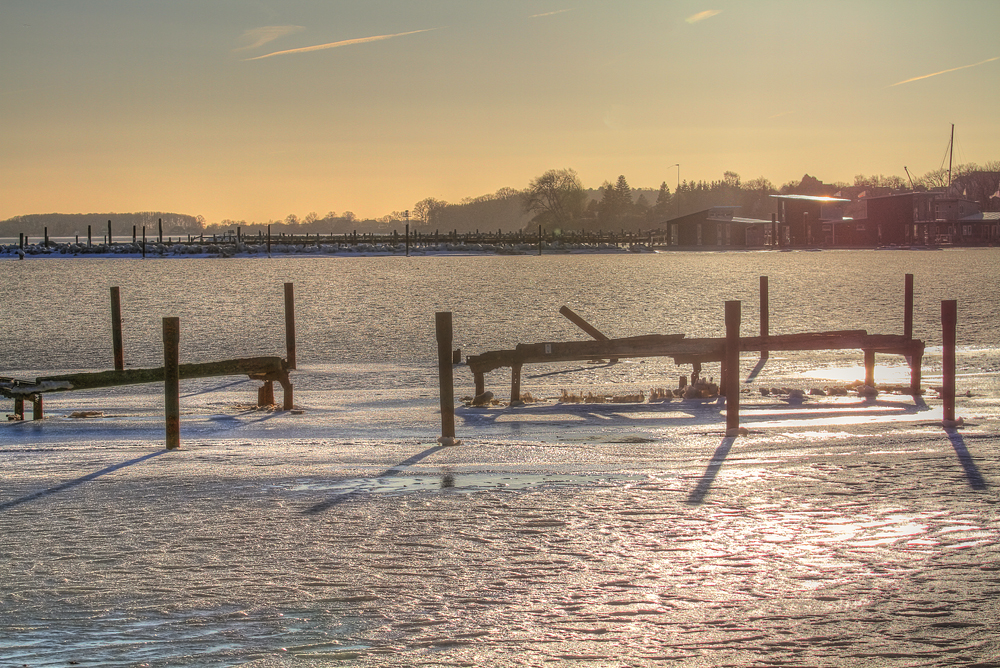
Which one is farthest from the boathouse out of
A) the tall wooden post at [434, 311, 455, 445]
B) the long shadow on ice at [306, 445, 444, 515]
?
the long shadow on ice at [306, 445, 444, 515]

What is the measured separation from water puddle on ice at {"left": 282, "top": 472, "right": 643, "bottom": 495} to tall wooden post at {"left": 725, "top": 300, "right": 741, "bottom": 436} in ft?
8.22

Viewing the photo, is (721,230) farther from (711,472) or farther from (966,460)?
(711,472)

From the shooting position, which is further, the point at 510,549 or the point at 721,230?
the point at 721,230

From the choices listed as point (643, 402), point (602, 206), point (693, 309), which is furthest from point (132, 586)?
point (602, 206)

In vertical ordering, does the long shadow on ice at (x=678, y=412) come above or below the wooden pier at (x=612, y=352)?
below

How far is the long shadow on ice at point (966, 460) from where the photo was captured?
8.16 meters

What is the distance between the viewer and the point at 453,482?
8633mm

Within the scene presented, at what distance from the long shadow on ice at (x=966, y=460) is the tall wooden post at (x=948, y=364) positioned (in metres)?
0.25

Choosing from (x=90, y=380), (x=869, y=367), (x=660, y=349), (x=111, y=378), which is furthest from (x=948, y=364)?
(x=90, y=380)

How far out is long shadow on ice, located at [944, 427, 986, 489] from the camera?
8.16 m

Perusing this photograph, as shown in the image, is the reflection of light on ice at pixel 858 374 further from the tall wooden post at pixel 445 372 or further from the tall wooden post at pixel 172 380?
the tall wooden post at pixel 172 380

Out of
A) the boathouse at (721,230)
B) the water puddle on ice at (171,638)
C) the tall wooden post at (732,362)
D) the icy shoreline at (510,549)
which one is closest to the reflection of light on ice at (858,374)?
the icy shoreline at (510,549)

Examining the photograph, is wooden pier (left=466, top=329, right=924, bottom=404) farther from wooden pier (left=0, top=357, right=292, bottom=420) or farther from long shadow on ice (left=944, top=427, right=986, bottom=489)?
long shadow on ice (left=944, top=427, right=986, bottom=489)

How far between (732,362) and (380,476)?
413cm
